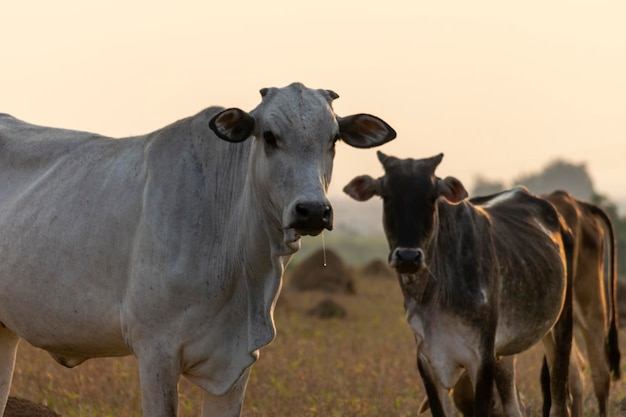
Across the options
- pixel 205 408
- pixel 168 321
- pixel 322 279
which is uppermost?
pixel 168 321

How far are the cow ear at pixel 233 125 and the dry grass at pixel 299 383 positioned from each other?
3869mm

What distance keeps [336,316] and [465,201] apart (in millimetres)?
10419

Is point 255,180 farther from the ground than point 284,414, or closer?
farther from the ground

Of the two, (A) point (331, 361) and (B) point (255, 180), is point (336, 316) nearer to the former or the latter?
(A) point (331, 361)

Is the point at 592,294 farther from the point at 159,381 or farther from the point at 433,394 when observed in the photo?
the point at 159,381

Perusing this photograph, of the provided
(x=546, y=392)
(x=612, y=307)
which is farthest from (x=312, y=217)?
(x=612, y=307)

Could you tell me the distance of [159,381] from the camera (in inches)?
227

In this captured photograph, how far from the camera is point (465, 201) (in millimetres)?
8914

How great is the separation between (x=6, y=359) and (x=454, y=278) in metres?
3.09

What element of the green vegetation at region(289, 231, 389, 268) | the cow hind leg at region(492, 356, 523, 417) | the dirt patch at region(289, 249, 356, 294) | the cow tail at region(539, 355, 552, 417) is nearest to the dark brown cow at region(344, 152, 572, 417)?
the cow hind leg at region(492, 356, 523, 417)

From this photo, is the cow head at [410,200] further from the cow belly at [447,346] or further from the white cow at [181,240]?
the white cow at [181,240]

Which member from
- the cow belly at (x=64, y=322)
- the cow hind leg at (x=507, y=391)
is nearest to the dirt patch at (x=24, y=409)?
the cow belly at (x=64, y=322)

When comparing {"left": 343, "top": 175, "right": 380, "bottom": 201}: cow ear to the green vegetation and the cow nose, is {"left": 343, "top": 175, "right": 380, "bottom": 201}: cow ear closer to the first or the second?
the cow nose

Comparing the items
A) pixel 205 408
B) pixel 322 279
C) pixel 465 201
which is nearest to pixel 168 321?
pixel 205 408
